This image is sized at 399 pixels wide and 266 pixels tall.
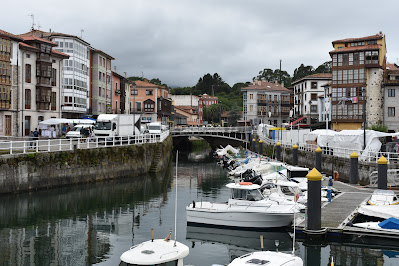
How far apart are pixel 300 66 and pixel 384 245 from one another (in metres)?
165

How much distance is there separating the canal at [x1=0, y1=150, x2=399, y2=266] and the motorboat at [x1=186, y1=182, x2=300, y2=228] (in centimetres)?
54

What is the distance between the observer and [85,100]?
241ft

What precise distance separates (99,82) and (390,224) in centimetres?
6622

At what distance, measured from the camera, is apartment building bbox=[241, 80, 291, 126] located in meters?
121

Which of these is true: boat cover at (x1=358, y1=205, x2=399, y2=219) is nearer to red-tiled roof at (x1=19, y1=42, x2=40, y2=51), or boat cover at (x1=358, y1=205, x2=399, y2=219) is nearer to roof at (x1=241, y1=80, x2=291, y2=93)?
red-tiled roof at (x1=19, y1=42, x2=40, y2=51)

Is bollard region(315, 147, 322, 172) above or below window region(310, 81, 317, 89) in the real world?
below

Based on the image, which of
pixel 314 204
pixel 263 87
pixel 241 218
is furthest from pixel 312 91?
pixel 314 204

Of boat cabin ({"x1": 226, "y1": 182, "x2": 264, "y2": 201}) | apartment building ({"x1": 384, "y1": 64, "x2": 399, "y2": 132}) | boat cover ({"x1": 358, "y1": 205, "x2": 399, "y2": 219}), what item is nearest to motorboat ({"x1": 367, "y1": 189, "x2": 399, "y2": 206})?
boat cover ({"x1": 358, "y1": 205, "x2": 399, "y2": 219})

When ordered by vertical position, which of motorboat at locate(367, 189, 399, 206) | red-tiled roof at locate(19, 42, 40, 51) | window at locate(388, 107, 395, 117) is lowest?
motorboat at locate(367, 189, 399, 206)

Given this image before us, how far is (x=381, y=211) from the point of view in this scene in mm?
24891

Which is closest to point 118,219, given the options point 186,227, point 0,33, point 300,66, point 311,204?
point 186,227

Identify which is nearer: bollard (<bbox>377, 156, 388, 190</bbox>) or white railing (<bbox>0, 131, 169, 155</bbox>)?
bollard (<bbox>377, 156, 388, 190</bbox>)

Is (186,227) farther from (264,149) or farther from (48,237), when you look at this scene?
(264,149)

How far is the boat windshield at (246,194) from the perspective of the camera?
85.6 ft
